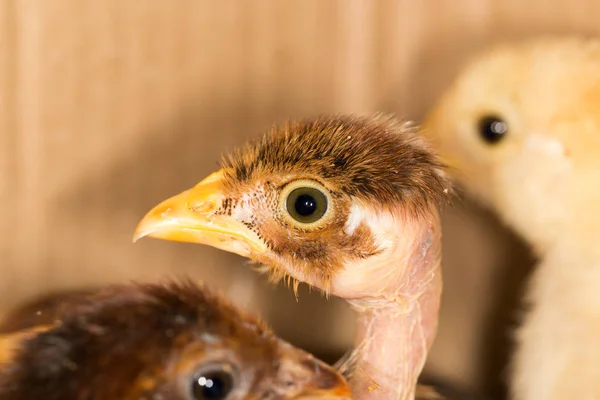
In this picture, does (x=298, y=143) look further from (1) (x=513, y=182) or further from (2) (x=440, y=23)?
(2) (x=440, y=23)

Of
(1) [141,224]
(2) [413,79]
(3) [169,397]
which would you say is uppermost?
(2) [413,79]

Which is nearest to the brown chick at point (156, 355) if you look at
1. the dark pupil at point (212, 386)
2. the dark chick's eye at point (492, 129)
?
the dark pupil at point (212, 386)

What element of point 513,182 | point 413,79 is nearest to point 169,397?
point 513,182

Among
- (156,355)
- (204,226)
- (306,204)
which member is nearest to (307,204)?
(306,204)

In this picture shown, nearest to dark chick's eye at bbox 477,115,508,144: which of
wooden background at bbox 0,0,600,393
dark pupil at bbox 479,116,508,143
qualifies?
dark pupil at bbox 479,116,508,143

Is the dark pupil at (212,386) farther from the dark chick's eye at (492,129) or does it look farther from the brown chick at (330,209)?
the dark chick's eye at (492,129)
